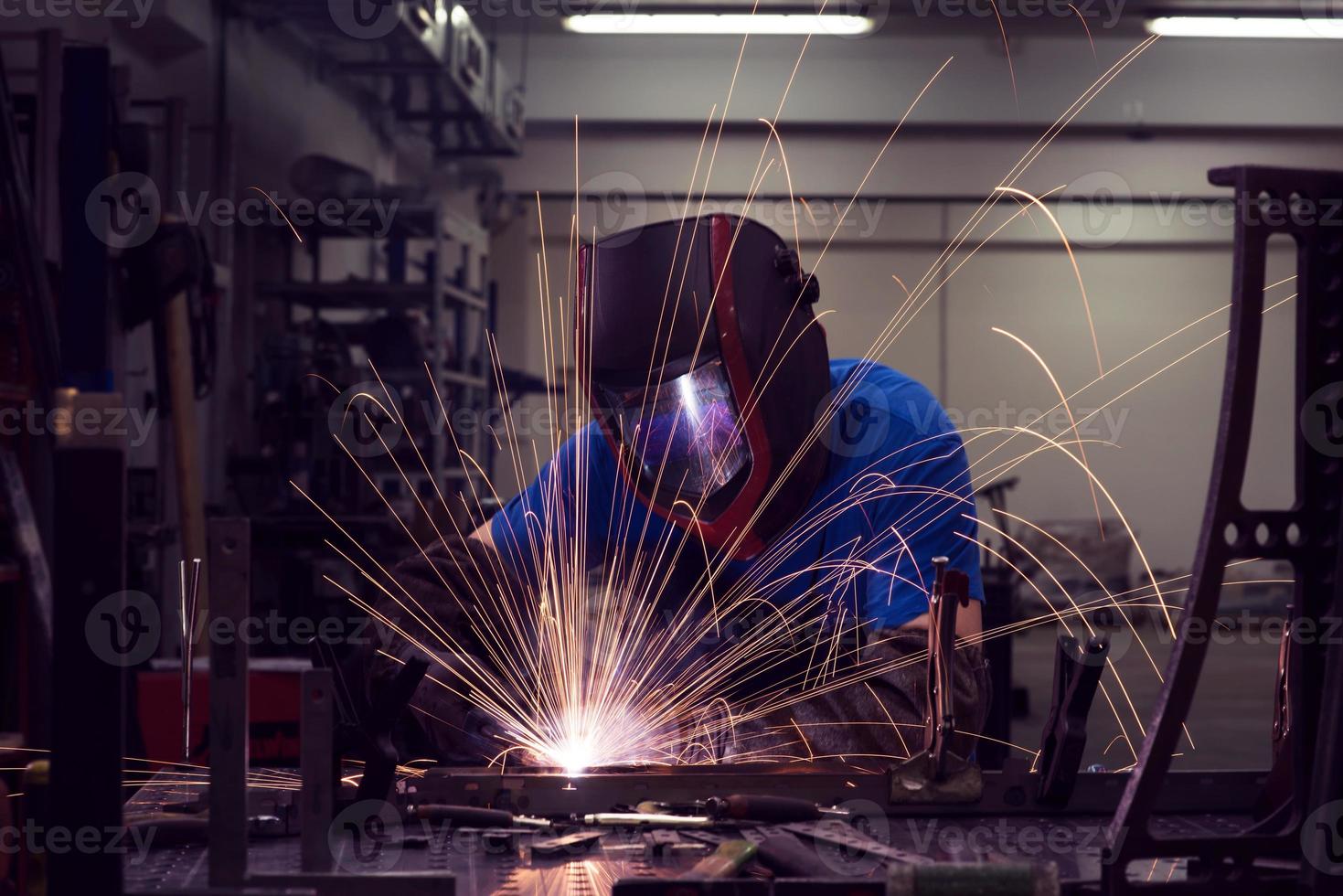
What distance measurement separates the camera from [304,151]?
22.0 feet

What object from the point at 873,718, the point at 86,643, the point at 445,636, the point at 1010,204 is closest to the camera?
the point at 86,643

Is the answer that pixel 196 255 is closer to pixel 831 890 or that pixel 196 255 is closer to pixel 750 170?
pixel 831 890

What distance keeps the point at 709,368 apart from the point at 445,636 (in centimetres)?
70

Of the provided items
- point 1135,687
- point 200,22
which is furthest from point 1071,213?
point 200,22

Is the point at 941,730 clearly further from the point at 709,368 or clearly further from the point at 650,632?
the point at 650,632

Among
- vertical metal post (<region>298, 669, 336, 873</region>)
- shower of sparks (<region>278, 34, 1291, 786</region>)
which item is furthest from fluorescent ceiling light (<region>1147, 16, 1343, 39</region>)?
vertical metal post (<region>298, 669, 336, 873</region>)

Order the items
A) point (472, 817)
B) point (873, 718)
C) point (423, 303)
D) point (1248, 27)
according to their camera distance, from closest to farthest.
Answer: point (472, 817), point (873, 718), point (423, 303), point (1248, 27)

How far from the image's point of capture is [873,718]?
188 cm

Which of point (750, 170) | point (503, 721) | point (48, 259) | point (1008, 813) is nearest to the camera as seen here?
point (1008, 813)

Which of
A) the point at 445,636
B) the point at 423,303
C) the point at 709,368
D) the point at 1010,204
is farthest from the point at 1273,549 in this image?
the point at 1010,204

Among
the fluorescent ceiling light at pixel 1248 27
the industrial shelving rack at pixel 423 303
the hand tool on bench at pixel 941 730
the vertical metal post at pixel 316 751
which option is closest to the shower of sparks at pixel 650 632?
the hand tool on bench at pixel 941 730

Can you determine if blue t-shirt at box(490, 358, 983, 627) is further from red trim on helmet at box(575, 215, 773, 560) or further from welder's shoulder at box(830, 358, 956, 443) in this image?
red trim on helmet at box(575, 215, 773, 560)

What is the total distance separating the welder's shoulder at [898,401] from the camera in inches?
96.0

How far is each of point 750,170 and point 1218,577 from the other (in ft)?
30.9
